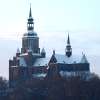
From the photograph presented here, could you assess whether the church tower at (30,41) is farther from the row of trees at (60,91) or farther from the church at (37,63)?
the row of trees at (60,91)

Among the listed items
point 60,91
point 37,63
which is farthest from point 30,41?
point 60,91

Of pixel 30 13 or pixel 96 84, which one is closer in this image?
pixel 96 84

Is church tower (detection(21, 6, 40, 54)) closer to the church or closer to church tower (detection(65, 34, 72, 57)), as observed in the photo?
the church

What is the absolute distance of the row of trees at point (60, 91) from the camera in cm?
9994

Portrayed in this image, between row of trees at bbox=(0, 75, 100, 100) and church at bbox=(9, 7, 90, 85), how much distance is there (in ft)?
47.0

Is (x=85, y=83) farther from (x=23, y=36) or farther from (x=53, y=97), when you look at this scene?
(x=23, y=36)

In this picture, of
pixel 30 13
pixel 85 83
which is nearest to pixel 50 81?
pixel 85 83

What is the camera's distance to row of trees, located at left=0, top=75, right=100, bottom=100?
99938 millimetres

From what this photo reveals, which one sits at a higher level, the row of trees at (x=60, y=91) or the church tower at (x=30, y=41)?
the church tower at (x=30, y=41)

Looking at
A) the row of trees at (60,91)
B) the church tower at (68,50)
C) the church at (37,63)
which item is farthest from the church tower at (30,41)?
the row of trees at (60,91)

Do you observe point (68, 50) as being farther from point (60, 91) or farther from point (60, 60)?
point (60, 91)

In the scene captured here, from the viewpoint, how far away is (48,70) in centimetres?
12938

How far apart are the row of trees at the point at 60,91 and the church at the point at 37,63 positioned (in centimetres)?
1432

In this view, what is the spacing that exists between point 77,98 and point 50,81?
17730 millimetres
